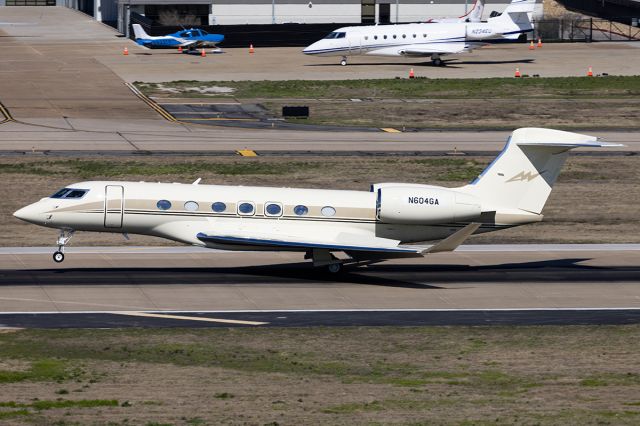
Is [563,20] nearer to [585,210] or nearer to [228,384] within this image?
[585,210]

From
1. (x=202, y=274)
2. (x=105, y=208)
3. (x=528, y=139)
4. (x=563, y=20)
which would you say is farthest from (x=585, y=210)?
(x=563, y=20)

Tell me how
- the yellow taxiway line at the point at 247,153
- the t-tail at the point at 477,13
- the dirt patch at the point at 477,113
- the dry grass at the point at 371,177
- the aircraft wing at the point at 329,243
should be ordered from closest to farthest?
the aircraft wing at the point at 329,243
the dry grass at the point at 371,177
the yellow taxiway line at the point at 247,153
the dirt patch at the point at 477,113
the t-tail at the point at 477,13

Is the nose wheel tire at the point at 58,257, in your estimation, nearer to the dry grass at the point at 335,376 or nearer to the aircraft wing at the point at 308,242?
the aircraft wing at the point at 308,242

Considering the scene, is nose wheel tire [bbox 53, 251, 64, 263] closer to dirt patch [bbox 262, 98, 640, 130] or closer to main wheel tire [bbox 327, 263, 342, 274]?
main wheel tire [bbox 327, 263, 342, 274]

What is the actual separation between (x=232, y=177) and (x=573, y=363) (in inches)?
1102

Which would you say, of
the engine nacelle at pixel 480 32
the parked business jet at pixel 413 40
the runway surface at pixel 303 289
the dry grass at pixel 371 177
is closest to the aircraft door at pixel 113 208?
the runway surface at pixel 303 289

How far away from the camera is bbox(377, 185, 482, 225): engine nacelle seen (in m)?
36.0

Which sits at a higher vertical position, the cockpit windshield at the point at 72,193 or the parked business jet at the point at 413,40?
the parked business jet at the point at 413,40

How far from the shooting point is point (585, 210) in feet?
163

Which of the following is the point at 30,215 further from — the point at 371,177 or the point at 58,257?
the point at 371,177

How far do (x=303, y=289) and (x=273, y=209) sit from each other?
2.59 m

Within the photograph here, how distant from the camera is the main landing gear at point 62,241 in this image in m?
36.9

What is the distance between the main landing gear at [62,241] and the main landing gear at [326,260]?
7393 mm

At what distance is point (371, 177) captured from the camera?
54125 mm
